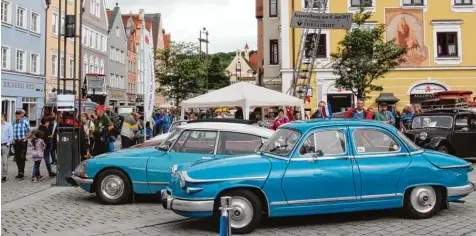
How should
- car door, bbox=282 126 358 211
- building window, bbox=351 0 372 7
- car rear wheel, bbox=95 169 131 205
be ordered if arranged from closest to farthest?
1. car door, bbox=282 126 358 211
2. car rear wheel, bbox=95 169 131 205
3. building window, bbox=351 0 372 7

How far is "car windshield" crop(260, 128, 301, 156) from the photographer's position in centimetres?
692

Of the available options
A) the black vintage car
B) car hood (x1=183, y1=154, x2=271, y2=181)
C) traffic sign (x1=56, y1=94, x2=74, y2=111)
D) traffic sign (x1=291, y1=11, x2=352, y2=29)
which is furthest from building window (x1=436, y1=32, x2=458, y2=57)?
car hood (x1=183, y1=154, x2=271, y2=181)

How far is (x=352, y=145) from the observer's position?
7055mm

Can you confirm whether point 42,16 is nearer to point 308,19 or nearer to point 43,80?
point 43,80

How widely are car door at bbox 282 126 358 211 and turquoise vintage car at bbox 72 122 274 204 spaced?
5.36 feet

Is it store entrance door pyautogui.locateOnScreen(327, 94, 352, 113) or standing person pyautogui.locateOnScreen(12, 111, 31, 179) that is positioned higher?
store entrance door pyautogui.locateOnScreen(327, 94, 352, 113)

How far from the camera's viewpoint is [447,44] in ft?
106

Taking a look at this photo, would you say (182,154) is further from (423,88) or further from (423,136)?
(423,88)

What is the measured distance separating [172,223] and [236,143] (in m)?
1.86

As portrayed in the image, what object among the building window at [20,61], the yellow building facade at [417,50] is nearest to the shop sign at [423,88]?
the yellow building facade at [417,50]

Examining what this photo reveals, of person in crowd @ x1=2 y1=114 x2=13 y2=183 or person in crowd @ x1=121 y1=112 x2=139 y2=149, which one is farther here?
person in crowd @ x1=121 y1=112 x2=139 y2=149

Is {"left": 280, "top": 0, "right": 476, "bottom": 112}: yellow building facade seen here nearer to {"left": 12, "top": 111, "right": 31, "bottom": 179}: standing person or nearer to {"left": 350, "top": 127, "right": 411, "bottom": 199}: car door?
{"left": 12, "top": 111, "right": 31, "bottom": 179}: standing person

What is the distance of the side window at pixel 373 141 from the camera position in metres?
7.12

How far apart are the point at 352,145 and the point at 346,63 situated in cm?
1837
